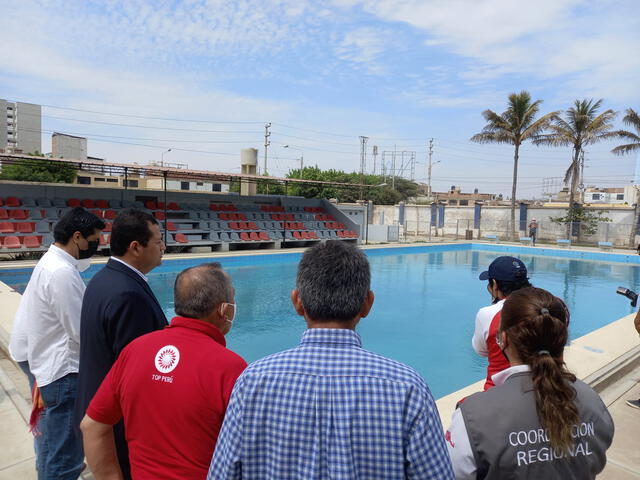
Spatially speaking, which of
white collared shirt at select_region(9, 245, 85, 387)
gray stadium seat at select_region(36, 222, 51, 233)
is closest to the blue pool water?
gray stadium seat at select_region(36, 222, 51, 233)

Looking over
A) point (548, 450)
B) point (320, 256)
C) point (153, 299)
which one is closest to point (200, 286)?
point (153, 299)

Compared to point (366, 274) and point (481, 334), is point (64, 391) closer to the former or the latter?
point (366, 274)

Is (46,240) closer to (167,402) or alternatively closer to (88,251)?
(88,251)

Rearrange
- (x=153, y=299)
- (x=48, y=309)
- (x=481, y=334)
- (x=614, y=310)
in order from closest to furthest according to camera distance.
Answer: (x=153, y=299) → (x=48, y=309) → (x=481, y=334) → (x=614, y=310)

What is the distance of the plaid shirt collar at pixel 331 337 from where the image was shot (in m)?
1.03

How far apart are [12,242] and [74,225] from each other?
39.5 ft

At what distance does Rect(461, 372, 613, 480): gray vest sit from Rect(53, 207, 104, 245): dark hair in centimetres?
202

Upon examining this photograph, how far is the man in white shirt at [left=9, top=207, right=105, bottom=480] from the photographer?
2.08m

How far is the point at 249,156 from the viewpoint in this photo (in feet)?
68.2

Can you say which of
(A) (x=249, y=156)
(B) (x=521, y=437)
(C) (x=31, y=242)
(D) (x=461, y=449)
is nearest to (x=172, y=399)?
(D) (x=461, y=449)

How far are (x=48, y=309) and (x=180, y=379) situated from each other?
121 cm

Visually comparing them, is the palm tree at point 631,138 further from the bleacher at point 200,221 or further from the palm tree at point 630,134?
the bleacher at point 200,221

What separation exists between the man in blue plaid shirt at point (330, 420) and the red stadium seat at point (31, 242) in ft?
44.4

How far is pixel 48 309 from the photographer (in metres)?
2.11
